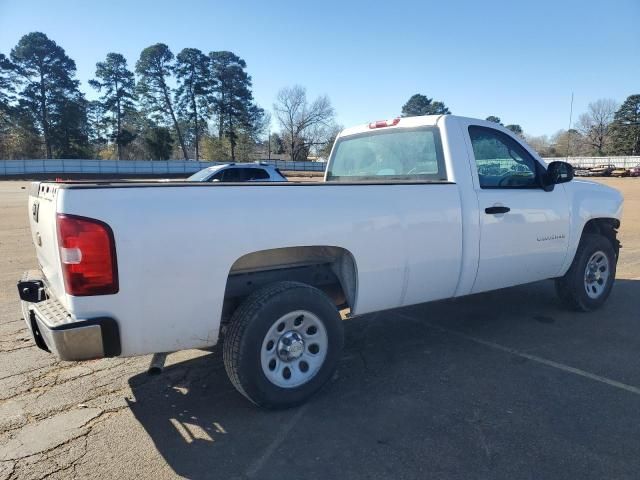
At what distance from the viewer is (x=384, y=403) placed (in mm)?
3455

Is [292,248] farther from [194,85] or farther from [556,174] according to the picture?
[194,85]

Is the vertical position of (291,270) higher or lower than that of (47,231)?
lower

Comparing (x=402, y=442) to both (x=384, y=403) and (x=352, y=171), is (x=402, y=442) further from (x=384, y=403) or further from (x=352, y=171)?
(x=352, y=171)

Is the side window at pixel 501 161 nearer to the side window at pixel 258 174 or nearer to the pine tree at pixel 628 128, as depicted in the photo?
the side window at pixel 258 174

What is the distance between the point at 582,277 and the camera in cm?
538

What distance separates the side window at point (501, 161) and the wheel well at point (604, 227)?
120 cm

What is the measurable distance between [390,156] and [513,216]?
1.30 meters

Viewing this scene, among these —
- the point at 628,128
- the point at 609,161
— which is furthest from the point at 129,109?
the point at 628,128

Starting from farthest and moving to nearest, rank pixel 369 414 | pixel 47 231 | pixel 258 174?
pixel 258 174 → pixel 369 414 → pixel 47 231

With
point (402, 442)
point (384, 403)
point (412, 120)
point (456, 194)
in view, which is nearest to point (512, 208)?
point (456, 194)

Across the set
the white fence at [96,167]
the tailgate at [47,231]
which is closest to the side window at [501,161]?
the tailgate at [47,231]

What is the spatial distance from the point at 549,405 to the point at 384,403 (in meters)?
1.16

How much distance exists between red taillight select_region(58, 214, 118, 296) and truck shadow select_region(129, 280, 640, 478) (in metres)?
1.08

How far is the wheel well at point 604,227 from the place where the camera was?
217 inches
